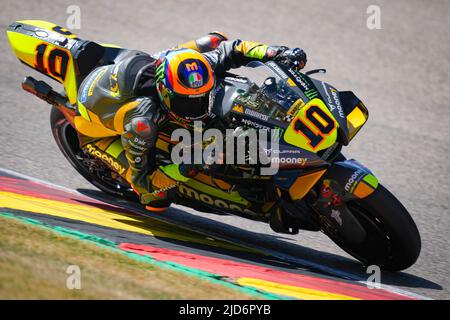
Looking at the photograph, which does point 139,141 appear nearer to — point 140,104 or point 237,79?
point 140,104

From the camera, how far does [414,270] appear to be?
596cm

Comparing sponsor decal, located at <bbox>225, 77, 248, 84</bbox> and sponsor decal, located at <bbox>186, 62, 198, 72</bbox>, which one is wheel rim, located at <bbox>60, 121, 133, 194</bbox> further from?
sponsor decal, located at <bbox>186, 62, 198, 72</bbox>

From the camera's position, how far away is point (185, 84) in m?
5.35

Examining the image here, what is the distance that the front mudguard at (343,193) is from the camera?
211 inches

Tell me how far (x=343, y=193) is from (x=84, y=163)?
9.05 feet

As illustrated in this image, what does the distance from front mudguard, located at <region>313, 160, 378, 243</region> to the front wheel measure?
53mm

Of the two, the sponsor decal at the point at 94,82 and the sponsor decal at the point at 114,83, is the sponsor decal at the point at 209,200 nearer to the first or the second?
the sponsor decal at the point at 114,83

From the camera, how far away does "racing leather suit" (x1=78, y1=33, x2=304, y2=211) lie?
226 inches

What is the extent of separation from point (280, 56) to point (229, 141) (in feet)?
3.53

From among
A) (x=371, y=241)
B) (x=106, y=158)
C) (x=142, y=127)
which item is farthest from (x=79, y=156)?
(x=371, y=241)

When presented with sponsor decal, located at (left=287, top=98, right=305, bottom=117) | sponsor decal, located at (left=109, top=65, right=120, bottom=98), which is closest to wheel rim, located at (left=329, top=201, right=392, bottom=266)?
sponsor decal, located at (left=287, top=98, right=305, bottom=117)

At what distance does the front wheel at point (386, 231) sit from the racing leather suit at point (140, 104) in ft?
4.63

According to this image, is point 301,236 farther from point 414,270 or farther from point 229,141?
point 229,141
